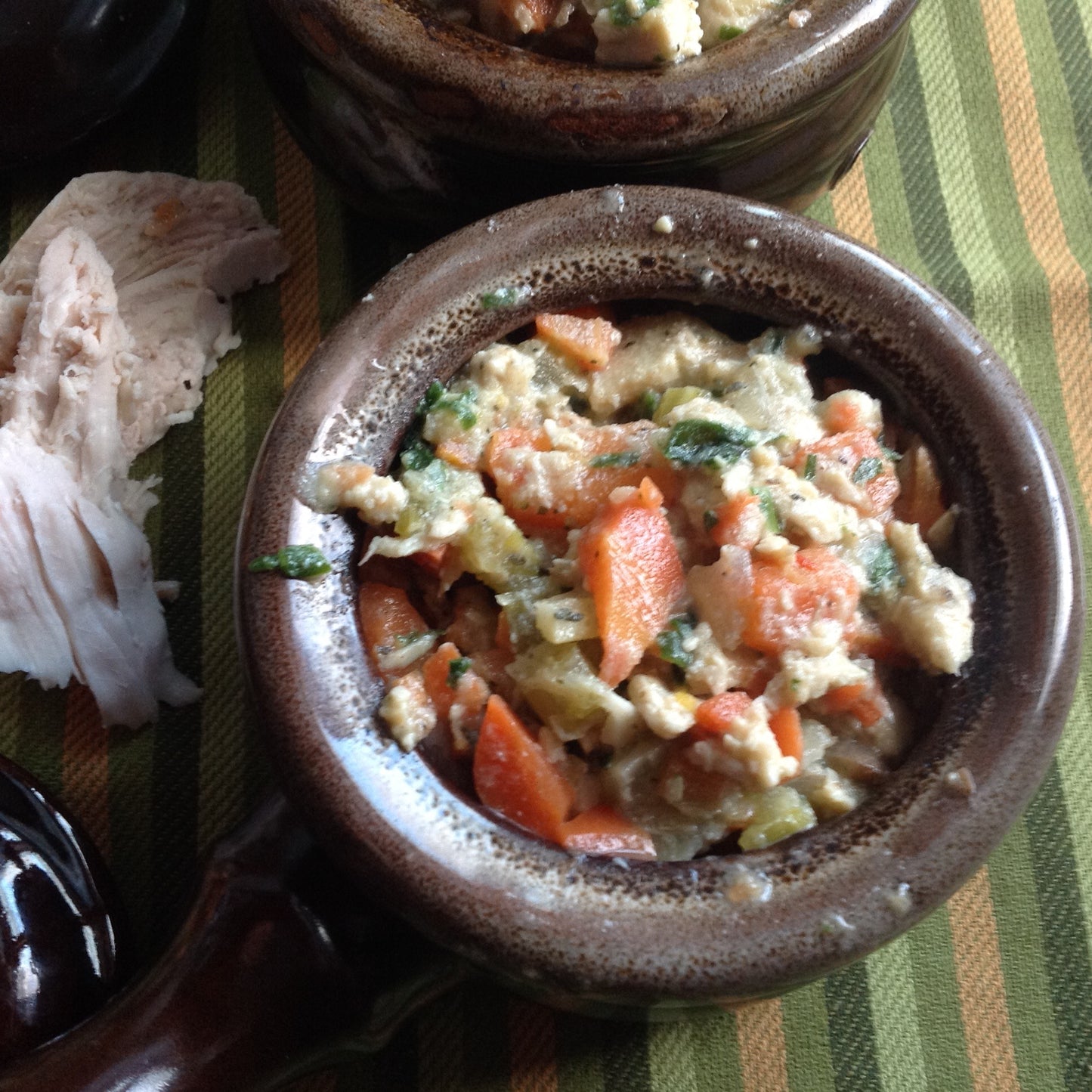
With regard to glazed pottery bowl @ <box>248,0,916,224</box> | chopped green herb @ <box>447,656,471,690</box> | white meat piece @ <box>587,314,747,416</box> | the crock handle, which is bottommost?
the crock handle

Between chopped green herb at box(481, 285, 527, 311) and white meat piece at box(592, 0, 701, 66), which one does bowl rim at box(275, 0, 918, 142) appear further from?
chopped green herb at box(481, 285, 527, 311)

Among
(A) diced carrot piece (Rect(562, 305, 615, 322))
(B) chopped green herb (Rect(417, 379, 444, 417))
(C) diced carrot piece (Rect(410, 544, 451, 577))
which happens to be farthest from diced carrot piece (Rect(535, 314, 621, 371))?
(C) diced carrot piece (Rect(410, 544, 451, 577))

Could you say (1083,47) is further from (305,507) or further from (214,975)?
(214,975)

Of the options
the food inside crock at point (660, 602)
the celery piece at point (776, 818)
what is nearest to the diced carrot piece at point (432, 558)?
the food inside crock at point (660, 602)

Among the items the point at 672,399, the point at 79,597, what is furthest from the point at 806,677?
the point at 79,597

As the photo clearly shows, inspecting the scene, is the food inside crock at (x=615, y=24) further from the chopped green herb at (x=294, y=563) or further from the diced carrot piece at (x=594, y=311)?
the chopped green herb at (x=294, y=563)

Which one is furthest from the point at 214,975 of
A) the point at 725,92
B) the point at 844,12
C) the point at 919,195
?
the point at 919,195
